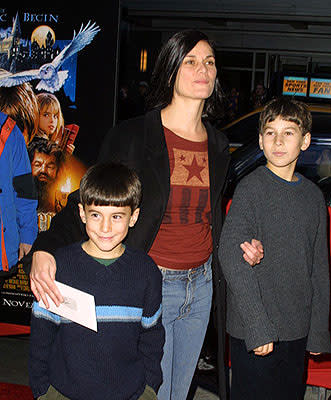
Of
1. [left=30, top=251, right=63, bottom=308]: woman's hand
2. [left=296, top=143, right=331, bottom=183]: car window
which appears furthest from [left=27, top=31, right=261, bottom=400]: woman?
[left=296, top=143, right=331, bottom=183]: car window

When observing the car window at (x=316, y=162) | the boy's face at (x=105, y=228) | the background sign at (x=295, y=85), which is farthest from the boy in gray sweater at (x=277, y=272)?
the background sign at (x=295, y=85)

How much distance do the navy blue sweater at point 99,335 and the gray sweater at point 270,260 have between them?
30cm

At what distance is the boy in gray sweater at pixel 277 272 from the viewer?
1834 mm

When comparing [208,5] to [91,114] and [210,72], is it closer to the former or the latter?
[91,114]

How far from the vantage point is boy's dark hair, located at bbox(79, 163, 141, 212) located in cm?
179

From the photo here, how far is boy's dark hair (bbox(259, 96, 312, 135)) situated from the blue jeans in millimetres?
623

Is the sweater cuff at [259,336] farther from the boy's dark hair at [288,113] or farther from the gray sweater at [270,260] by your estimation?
the boy's dark hair at [288,113]

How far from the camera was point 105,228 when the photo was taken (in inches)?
68.9

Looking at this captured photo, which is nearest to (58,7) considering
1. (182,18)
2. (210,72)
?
(210,72)

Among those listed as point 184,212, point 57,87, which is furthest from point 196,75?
point 57,87

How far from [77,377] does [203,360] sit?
2017mm

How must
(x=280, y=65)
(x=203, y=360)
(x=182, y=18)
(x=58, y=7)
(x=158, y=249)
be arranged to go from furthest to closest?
(x=280, y=65), (x=182, y=18), (x=203, y=360), (x=58, y=7), (x=158, y=249)

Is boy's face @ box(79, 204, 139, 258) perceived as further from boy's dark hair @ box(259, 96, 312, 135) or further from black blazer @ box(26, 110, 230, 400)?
boy's dark hair @ box(259, 96, 312, 135)

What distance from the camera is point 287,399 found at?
6.51 feet
